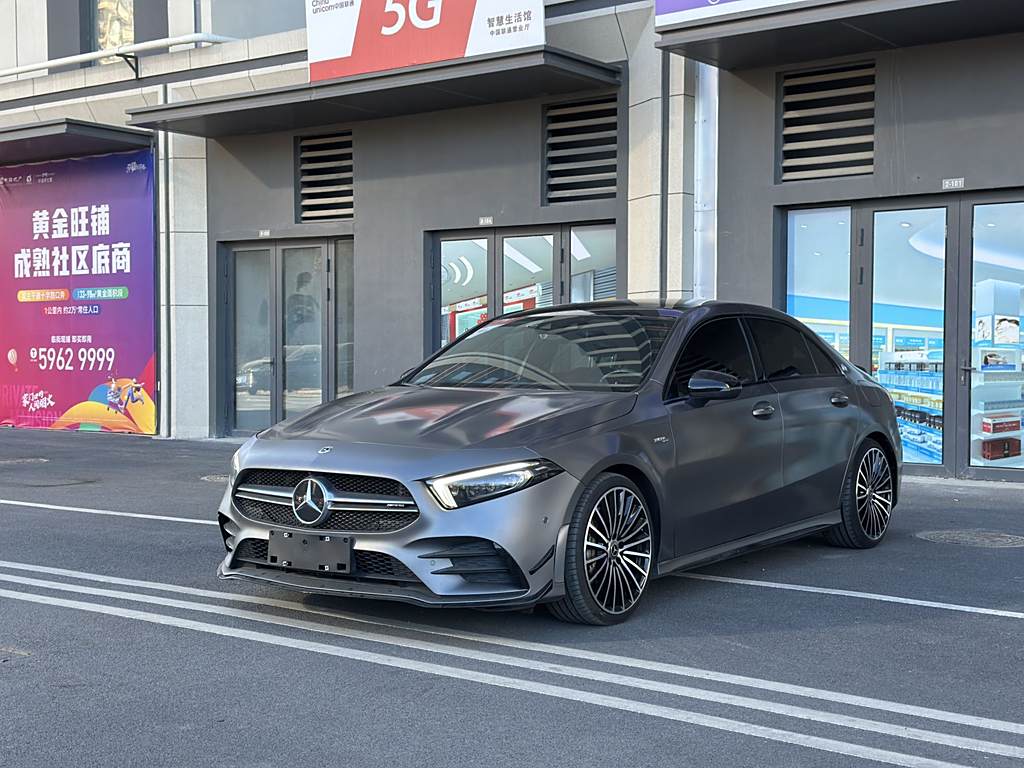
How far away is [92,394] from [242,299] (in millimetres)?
3098

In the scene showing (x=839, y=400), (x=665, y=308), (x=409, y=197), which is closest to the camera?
(x=665, y=308)


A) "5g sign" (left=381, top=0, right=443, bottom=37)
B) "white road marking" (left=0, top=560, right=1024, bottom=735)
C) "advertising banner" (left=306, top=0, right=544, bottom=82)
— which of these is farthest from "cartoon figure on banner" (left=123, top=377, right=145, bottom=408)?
"white road marking" (left=0, top=560, right=1024, bottom=735)

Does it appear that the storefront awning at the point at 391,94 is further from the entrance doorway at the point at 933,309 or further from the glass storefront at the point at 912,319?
the glass storefront at the point at 912,319

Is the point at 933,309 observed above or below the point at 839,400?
above

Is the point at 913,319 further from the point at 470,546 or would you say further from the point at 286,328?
the point at 286,328

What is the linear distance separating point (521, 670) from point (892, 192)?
335 inches

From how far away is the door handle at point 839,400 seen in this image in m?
7.78

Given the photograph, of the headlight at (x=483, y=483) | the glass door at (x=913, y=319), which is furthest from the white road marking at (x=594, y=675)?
the glass door at (x=913, y=319)

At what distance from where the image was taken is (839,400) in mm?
7836

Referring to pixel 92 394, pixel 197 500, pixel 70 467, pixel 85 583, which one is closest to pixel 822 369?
pixel 85 583

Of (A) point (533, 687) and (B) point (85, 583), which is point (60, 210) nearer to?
(B) point (85, 583)

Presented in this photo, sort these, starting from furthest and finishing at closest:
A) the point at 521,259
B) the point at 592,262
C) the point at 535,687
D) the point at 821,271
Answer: the point at 521,259, the point at 592,262, the point at 821,271, the point at 535,687

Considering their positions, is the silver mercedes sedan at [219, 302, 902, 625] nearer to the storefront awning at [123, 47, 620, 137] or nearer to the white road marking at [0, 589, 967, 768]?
the white road marking at [0, 589, 967, 768]

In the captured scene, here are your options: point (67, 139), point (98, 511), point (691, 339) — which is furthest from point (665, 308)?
point (67, 139)
